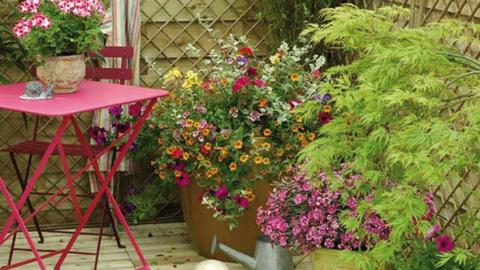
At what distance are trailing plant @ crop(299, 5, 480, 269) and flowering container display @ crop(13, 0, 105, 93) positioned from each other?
3.34 ft

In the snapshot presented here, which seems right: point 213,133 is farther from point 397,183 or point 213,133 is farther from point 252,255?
point 397,183

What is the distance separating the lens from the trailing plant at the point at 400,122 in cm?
291

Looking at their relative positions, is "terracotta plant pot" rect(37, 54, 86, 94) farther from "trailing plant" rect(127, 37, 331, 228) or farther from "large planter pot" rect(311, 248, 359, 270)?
"large planter pot" rect(311, 248, 359, 270)

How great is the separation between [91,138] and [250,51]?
1.02 meters

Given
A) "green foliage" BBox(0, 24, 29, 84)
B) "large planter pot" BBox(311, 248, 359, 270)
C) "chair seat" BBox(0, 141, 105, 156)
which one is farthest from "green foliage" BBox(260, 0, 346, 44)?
"large planter pot" BBox(311, 248, 359, 270)

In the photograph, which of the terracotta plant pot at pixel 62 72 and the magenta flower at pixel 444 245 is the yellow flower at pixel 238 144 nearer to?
the terracotta plant pot at pixel 62 72

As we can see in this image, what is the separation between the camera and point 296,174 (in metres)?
4.31

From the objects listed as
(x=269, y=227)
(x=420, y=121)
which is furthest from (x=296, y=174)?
(x=420, y=121)

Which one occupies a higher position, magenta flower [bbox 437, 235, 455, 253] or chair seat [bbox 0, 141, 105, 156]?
magenta flower [bbox 437, 235, 455, 253]

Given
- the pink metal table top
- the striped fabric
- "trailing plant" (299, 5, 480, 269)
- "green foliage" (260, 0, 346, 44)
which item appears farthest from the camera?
"green foliage" (260, 0, 346, 44)

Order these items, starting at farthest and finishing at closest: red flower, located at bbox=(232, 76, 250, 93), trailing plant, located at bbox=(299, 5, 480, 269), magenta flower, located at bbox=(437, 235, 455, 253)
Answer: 1. red flower, located at bbox=(232, 76, 250, 93)
2. magenta flower, located at bbox=(437, 235, 455, 253)
3. trailing plant, located at bbox=(299, 5, 480, 269)

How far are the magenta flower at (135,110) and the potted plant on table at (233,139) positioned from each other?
3.5 inches

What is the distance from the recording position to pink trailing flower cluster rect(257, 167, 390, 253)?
3.80m

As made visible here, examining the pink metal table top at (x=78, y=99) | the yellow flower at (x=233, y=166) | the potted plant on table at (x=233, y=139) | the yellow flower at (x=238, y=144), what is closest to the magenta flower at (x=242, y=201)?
the potted plant on table at (x=233, y=139)
